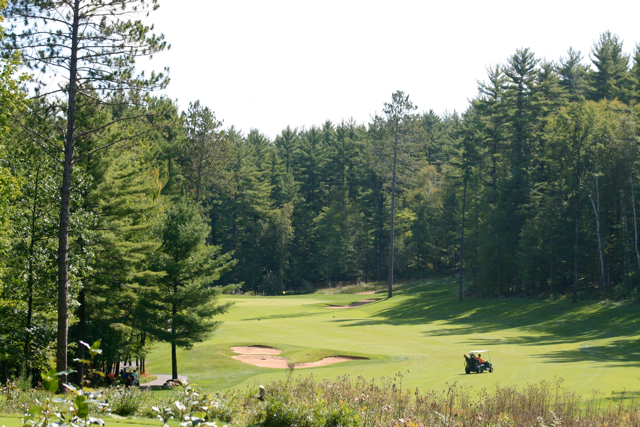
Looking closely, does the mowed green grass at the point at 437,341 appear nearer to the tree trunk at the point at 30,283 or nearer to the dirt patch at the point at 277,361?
the dirt patch at the point at 277,361

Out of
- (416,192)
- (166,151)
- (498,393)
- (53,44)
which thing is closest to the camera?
(498,393)

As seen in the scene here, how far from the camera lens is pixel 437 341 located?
2838cm

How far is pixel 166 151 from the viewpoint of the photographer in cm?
4806

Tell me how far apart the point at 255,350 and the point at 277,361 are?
2.87 meters

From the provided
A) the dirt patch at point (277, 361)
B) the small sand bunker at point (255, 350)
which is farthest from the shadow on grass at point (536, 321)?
the small sand bunker at point (255, 350)

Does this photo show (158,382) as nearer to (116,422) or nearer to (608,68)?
(116,422)

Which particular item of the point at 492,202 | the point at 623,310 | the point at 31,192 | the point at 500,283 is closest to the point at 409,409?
the point at 31,192

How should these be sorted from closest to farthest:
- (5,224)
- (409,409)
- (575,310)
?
(409,409) < (5,224) < (575,310)

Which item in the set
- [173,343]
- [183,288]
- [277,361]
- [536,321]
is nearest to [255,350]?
[277,361]

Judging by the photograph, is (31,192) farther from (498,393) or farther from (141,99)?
(498,393)

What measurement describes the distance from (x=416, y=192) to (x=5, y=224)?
61786 millimetres

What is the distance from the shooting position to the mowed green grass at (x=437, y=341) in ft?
60.8

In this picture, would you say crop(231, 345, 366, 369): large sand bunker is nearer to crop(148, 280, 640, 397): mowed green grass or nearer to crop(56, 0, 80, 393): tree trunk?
crop(148, 280, 640, 397): mowed green grass

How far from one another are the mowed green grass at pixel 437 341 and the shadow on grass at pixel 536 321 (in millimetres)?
66
